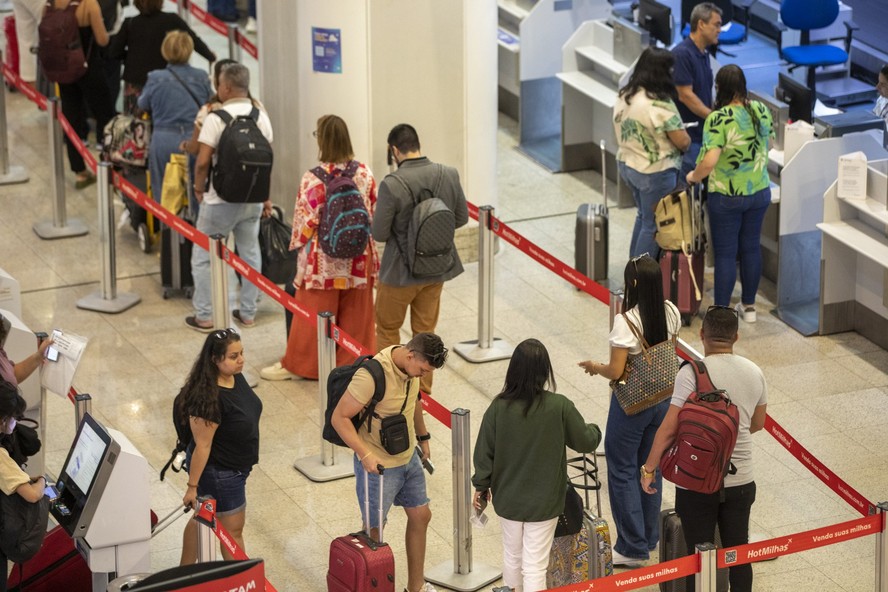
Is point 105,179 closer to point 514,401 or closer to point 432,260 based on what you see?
point 432,260

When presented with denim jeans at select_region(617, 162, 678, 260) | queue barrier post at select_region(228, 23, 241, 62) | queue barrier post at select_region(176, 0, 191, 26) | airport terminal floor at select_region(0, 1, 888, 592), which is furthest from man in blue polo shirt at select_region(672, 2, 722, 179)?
queue barrier post at select_region(176, 0, 191, 26)

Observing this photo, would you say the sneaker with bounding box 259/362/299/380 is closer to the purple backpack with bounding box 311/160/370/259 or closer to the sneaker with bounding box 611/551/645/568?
the purple backpack with bounding box 311/160/370/259

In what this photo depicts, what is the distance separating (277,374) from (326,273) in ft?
2.64

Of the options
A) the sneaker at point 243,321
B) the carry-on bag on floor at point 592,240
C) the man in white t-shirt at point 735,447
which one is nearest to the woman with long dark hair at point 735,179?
the carry-on bag on floor at point 592,240

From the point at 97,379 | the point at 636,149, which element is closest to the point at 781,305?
the point at 636,149

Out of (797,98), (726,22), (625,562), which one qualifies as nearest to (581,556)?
(625,562)

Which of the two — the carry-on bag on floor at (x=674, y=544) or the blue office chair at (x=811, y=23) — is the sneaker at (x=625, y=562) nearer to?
the carry-on bag on floor at (x=674, y=544)

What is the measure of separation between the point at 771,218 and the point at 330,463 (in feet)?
12.6

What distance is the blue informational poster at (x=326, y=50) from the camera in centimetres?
1026

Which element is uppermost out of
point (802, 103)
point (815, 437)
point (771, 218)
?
point (802, 103)

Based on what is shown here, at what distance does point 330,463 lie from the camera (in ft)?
26.4

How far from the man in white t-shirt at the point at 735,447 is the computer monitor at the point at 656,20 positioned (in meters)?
5.78

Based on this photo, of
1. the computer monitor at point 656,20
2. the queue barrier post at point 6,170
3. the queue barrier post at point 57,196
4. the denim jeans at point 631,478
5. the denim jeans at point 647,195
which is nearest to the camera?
the denim jeans at point 631,478

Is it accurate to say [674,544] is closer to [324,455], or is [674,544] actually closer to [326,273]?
[324,455]
